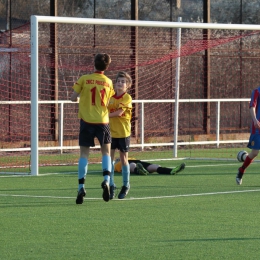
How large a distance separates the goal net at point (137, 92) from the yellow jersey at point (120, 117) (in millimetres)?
4160

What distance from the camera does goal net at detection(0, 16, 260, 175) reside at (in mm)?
18031

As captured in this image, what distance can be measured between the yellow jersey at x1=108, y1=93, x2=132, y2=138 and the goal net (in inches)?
164

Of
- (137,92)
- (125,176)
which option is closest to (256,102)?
(125,176)

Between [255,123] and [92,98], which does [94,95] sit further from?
[255,123]

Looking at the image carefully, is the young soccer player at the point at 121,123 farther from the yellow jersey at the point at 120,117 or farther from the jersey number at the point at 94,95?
the jersey number at the point at 94,95

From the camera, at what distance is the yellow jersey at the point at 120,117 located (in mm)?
11078

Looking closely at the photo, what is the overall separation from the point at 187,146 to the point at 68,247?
13.9 m

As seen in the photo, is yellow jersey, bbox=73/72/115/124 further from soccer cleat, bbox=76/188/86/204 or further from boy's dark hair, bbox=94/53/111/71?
soccer cleat, bbox=76/188/86/204

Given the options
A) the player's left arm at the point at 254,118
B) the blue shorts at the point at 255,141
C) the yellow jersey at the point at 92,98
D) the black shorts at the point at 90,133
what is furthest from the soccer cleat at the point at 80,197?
the blue shorts at the point at 255,141

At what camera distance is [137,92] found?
808 inches

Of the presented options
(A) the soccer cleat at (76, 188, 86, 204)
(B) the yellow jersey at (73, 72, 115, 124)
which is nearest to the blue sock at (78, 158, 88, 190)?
(A) the soccer cleat at (76, 188, 86, 204)

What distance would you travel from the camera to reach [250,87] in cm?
2559

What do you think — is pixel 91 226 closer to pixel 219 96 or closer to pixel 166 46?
pixel 166 46

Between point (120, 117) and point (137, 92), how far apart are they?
30.8 ft
